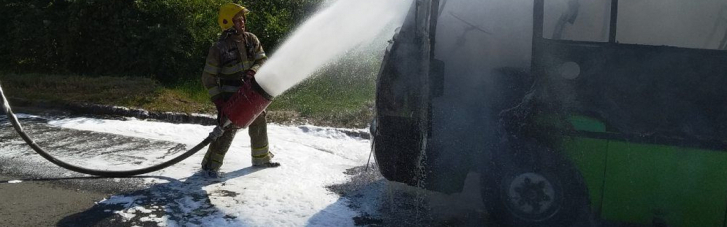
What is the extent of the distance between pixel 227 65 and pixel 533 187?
2759 millimetres

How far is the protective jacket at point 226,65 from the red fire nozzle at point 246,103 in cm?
36

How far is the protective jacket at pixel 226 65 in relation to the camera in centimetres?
580

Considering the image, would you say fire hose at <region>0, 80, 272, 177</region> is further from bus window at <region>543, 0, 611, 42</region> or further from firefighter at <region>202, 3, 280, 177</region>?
bus window at <region>543, 0, 611, 42</region>

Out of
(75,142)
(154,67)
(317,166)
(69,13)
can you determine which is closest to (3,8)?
(69,13)

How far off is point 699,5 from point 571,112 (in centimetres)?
105

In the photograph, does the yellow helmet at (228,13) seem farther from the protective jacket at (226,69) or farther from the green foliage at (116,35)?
the green foliage at (116,35)

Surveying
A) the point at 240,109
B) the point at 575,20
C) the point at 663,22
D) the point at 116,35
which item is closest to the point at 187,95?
the point at 116,35

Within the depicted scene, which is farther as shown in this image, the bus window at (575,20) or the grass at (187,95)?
the grass at (187,95)

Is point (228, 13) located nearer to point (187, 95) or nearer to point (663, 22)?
point (663, 22)

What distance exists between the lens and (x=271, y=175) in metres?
6.00

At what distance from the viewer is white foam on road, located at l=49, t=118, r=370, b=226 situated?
194 inches

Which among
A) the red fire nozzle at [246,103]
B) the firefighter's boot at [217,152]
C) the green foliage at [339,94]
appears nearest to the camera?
the red fire nozzle at [246,103]

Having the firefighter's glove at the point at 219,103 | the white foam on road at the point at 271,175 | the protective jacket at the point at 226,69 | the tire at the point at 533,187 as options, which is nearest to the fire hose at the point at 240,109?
the firefighter's glove at the point at 219,103

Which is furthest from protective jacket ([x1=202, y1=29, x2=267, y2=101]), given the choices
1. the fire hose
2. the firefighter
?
the fire hose
